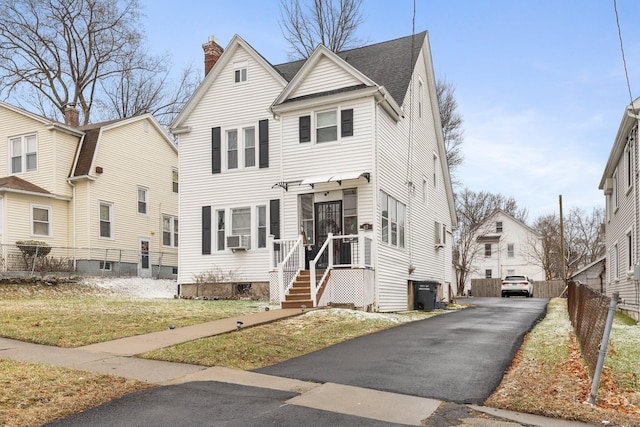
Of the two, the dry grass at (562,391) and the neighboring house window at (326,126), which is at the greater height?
the neighboring house window at (326,126)

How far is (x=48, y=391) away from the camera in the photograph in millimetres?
6117

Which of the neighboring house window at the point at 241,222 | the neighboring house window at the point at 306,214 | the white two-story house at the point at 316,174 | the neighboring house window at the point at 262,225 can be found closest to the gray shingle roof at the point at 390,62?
the white two-story house at the point at 316,174

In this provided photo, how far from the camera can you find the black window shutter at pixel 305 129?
59.7 feet

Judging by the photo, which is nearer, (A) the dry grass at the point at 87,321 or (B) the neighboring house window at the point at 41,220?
(A) the dry grass at the point at 87,321

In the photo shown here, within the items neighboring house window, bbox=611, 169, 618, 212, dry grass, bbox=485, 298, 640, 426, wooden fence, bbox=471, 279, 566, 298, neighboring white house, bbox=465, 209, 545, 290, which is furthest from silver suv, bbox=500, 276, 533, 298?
dry grass, bbox=485, 298, 640, 426

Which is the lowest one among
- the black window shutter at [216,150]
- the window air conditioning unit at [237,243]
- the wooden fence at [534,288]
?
the wooden fence at [534,288]

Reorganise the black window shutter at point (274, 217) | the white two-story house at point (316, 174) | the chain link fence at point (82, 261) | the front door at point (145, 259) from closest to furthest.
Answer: the white two-story house at point (316, 174) → the black window shutter at point (274, 217) → the chain link fence at point (82, 261) → the front door at point (145, 259)

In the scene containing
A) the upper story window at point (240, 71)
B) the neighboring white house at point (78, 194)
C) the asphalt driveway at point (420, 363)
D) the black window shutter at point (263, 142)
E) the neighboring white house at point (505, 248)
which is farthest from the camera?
the neighboring white house at point (505, 248)

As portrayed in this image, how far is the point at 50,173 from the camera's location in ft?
82.3

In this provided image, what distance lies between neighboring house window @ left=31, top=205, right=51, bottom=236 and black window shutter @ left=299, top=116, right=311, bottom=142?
13270mm

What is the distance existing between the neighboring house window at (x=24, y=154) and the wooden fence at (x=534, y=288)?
102 feet

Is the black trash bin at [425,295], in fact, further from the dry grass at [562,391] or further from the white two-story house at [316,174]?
the dry grass at [562,391]

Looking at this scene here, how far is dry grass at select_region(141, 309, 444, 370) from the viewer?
8.16 metres

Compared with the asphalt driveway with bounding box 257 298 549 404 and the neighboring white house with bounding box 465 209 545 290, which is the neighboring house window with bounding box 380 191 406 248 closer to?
the asphalt driveway with bounding box 257 298 549 404
